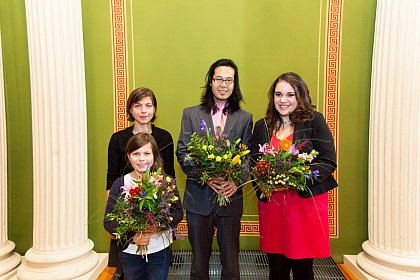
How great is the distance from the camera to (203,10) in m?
3.44

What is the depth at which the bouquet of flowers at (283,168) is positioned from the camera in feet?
6.74

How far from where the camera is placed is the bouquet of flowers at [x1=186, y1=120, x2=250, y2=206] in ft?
6.89

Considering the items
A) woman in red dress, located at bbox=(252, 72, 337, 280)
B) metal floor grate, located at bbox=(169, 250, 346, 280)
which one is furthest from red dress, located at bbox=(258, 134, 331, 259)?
metal floor grate, located at bbox=(169, 250, 346, 280)

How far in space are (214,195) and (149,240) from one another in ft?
1.76

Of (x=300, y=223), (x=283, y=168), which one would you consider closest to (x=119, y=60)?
(x=283, y=168)

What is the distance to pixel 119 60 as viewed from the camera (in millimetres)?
3471

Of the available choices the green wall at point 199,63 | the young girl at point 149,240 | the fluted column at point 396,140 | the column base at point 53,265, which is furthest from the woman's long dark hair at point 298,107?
the column base at point 53,265

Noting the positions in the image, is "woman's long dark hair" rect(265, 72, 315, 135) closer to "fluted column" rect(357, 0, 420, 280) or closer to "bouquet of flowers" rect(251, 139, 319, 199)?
"bouquet of flowers" rect(251, 139, 319, 199)

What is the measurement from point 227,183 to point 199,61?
1.63 meters

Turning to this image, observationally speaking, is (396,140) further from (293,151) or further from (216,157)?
(216,157)

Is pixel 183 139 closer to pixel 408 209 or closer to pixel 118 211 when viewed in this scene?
pixel 118 211

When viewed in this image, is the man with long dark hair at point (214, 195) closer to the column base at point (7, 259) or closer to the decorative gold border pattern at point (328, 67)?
the decorative gold border pattern at point (328, 67)

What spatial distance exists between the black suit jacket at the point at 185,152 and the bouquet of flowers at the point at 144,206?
41 cm

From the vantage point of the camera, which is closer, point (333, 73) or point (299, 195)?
point (299, 195)
